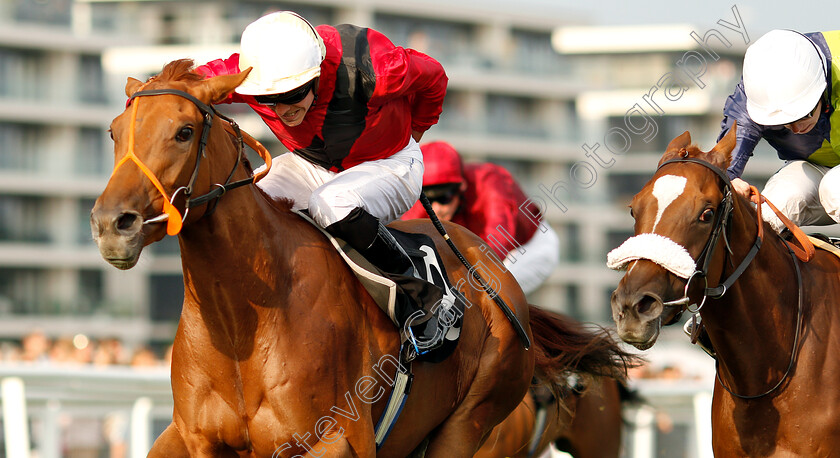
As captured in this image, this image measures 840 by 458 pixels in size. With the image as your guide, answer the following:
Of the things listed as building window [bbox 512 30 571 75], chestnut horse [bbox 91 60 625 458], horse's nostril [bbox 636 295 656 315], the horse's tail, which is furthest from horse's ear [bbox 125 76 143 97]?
building window [bbox 512 30 571 75]

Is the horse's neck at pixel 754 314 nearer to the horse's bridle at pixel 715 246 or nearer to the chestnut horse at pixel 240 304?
the horse's bridle at pixel 715 246

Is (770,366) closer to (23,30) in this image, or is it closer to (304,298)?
(304,298)

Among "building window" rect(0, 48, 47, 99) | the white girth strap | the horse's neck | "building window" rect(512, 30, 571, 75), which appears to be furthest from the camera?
"building window" rect(512, 30, 571, 75)

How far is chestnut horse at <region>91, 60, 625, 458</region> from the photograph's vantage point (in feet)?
11.6

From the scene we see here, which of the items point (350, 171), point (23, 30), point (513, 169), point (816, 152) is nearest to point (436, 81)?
point (350, 171)

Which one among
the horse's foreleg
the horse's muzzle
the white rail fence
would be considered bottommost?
the white rail fence

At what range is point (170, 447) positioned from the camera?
4008mm

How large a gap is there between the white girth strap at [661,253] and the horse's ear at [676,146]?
48 cm

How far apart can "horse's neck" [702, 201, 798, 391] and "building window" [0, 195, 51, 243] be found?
37.9 m

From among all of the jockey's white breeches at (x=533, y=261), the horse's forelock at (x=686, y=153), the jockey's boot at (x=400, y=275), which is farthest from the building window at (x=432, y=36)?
the horse's forelock at (x=686, y=153)

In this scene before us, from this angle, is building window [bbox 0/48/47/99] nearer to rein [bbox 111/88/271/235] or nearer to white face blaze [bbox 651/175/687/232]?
rein [bbox 111/88/271/235]

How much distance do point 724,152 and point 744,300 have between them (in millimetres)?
586

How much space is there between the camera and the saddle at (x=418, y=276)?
4.17 m

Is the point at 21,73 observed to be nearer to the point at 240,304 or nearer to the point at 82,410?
the point at 82,410
